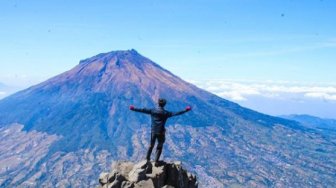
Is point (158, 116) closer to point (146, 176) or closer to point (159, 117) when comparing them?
A: point (159, 117)

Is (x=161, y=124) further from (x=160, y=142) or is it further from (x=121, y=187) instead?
(x=121, y=187)

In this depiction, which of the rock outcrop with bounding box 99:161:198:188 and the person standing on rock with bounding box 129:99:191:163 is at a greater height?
the person standing on rock with bounding box 129:99:191:163

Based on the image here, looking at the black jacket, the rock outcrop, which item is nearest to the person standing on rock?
the black jacket

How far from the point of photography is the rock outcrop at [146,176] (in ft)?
99.7

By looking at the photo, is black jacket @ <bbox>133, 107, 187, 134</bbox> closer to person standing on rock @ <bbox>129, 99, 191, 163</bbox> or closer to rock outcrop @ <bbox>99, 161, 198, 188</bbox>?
person standing on rock @ <bbox>129, 99, 191, 163</bbox>

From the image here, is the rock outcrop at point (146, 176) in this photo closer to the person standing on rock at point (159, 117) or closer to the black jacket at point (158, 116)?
the person standing on rock at point (159, 117)

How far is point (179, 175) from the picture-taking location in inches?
1286

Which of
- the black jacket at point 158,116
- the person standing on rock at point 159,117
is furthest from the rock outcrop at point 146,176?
the black jacket at point 158,116

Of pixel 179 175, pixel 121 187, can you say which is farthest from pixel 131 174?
pixel 179 175

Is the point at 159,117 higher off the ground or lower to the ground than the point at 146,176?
higher

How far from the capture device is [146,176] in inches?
1206

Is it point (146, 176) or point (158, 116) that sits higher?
point (158, 116)

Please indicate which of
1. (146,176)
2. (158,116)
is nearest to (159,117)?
(158,116)

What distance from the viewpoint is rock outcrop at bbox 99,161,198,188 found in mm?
30375
